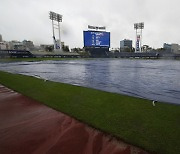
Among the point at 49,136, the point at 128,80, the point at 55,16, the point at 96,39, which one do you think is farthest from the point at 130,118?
the point at 55,16

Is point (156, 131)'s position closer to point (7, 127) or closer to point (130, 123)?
point (130, 123)

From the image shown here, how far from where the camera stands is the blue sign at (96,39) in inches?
2852

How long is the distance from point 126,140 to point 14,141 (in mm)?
2842

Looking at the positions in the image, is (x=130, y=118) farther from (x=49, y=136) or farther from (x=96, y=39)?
(x=96, y=39)

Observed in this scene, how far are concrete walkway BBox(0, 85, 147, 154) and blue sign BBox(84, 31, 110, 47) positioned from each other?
229ft

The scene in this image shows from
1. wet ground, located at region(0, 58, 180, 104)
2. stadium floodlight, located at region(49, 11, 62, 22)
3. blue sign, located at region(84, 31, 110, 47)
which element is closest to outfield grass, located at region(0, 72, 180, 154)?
wet ground, located at region(0, 58, 180, 104)

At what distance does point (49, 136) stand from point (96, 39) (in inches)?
2884

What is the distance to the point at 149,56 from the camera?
3036 inches

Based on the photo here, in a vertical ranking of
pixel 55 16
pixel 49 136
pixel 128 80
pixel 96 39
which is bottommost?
pixel 128 80

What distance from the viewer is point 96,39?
74125 mm

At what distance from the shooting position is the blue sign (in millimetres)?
72438

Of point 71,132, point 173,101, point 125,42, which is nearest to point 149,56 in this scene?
point 173,101

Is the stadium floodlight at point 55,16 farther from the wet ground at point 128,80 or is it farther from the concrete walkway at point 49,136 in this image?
the concrete walkway at point 49,136

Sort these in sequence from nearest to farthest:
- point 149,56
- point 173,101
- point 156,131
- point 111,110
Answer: point 156,131
point 111,110
point 173,101
point 149,56
